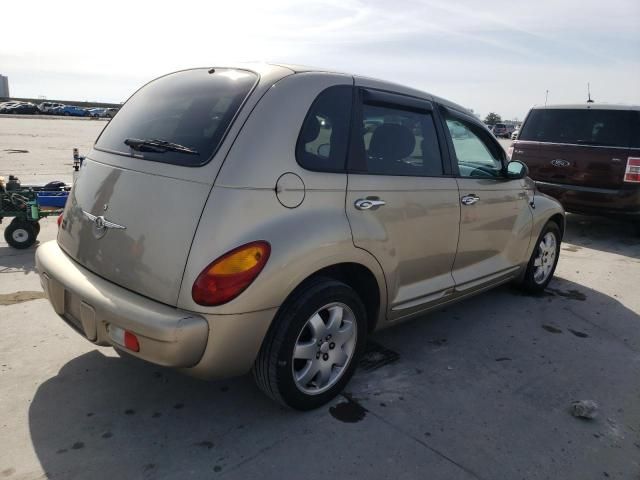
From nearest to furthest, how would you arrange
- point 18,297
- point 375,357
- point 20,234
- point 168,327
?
point 168,327 → point 375,357 → point 18,297 → point 20,234

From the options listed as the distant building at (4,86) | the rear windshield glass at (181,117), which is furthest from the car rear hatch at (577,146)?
the distant building at (4,86)

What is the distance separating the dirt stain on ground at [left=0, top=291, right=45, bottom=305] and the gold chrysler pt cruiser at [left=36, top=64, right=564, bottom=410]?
1.35 meters

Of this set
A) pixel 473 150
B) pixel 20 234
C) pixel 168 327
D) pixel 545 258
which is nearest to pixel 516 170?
pixel 473 150

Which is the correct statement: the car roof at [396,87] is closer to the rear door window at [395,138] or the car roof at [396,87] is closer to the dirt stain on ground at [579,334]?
the rear door window at [395,138]

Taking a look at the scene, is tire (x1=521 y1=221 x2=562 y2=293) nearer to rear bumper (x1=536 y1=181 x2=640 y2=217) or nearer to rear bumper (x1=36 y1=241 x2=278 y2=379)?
rear bumper (x1=536 y1=181 x2=640 y2=217)

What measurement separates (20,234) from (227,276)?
422 centimetres

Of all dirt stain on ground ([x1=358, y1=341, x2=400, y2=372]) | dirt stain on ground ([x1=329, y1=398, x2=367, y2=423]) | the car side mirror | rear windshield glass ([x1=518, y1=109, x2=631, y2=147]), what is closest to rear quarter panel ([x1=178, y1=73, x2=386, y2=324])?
dirt stain on ground ([x1=329, y1=398, x2=367, y2=423])

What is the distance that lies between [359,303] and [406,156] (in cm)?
101

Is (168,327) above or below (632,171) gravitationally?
below

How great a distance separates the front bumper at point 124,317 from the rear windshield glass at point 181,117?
2.29 feet

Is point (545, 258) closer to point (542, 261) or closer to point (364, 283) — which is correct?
point (542, 261)

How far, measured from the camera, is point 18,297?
4.14 meters

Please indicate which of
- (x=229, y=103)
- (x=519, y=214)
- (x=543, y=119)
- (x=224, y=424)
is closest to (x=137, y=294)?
(x=224, y=424)

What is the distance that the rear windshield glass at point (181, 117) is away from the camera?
2.54 meters
